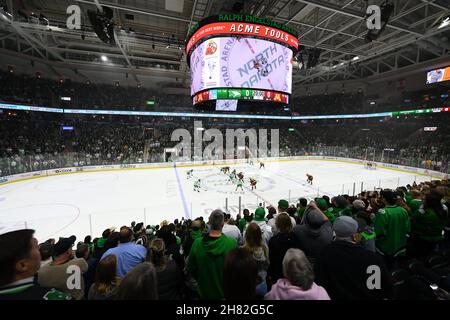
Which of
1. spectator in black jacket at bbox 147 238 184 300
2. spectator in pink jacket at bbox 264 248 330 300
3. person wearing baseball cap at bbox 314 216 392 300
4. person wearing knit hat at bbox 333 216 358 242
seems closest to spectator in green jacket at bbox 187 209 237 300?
spectator in black jacket at bbox 147 238 184 300

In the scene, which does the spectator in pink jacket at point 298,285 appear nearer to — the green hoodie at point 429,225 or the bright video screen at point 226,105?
the green hoodie at point 429,225

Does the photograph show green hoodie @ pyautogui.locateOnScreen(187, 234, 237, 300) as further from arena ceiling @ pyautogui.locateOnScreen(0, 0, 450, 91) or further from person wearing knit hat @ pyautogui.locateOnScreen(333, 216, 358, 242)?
arena ceiling @ pyautogui.locateOnScreen(0, 0, 450, 91)

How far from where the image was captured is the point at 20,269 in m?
1.41

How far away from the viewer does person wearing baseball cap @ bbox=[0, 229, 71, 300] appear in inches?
51.5

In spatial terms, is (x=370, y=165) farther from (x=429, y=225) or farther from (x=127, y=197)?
(x=127, y=197)

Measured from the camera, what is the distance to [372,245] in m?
3.00

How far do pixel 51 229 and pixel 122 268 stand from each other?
774 centimetres

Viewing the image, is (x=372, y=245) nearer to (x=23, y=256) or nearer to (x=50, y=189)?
(x=23, y=256)

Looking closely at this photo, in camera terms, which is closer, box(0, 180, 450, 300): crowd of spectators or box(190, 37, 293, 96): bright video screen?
box(0, 180, 450, 300): crowd of spectators

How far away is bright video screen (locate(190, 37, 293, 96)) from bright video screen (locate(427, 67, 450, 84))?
2064 cm

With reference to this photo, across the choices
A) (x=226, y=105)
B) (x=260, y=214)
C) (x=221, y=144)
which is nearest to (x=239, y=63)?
(x=226, y=105)
